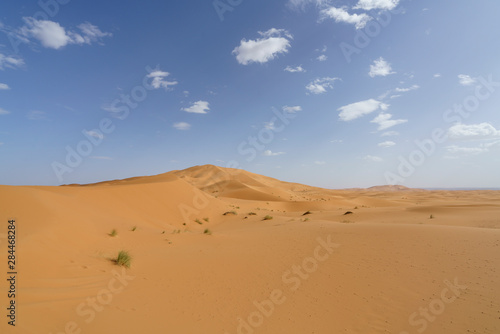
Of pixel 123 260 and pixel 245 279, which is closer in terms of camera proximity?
pixel 245 279

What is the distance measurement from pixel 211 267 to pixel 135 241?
15.5 ft

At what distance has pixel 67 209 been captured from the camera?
1071cm

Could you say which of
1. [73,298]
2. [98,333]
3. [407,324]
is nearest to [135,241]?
[73,298]

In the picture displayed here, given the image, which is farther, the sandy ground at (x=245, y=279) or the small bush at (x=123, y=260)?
the small bush at (x=123, y=260)

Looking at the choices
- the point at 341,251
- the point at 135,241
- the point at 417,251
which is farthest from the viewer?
the point at 135,241

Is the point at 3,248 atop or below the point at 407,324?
atop

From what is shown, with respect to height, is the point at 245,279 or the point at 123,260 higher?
the point at 123,260

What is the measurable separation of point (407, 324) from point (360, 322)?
821 millimetres

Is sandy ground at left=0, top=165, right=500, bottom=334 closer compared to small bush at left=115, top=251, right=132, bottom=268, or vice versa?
sandy ground at left=0, top=165, right=500, bottom=334

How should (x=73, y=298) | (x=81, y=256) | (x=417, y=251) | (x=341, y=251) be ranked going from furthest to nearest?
(x=341, y=251)
(x=417, y=251)
(x=81, y=256)
(x=73, y=298)

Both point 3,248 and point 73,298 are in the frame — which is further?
point 3,248

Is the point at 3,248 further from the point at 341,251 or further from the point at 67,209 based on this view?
the point at 341,251

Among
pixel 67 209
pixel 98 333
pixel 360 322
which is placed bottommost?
pixel 360 322

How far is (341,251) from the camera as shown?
875 centimetres
